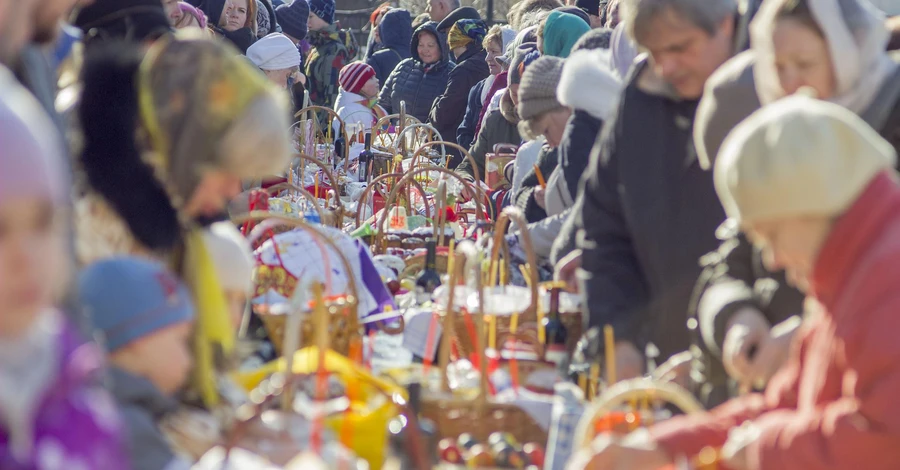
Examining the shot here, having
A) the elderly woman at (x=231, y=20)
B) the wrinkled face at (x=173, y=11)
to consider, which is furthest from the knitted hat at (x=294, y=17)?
the wrinkled face at (x=173, y=11)

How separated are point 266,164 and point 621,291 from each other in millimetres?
1120

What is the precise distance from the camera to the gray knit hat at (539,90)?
4641 millimetres

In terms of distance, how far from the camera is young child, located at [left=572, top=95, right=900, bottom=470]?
163 cm

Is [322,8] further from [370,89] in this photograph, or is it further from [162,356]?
[162,356]

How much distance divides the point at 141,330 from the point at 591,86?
2.23 m

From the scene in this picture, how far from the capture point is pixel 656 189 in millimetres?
2754

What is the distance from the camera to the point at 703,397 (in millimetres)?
2547

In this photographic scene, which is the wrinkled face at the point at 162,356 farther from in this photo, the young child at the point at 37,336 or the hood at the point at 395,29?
the hood at the point at 395,29

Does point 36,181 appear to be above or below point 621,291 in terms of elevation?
above

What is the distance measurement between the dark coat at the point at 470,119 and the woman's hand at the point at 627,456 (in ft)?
22.8

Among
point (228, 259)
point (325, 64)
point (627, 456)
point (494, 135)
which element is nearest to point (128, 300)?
point (228, 259)

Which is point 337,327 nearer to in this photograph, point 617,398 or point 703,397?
point 703,397

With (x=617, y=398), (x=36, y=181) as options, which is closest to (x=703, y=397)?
(x=617, y=398)

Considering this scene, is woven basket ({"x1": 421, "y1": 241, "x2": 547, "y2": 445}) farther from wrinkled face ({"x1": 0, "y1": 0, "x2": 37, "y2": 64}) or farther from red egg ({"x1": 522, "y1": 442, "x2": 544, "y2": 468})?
wrinkled face ({"x1": 0, "y1": 0, "x2": 37, "y2": 64})
